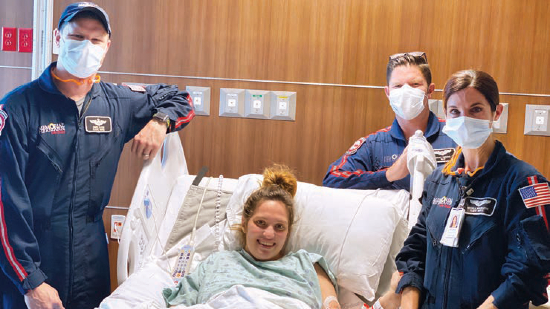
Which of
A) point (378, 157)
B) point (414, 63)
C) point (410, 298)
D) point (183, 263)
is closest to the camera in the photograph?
point (410, 298)

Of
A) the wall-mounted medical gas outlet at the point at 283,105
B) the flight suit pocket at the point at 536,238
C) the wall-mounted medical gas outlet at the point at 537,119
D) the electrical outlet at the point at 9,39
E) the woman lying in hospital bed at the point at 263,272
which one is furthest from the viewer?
the electrical outlet at the point at 9,39

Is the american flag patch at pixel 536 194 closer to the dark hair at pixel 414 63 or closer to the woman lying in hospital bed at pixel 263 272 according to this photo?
the woman lying in hospital bed at pixel 263 272

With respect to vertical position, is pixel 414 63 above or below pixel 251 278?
above

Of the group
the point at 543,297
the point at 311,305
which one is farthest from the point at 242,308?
the point at 543,297

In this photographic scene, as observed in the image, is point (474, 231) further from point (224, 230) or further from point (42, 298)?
point (42, 298)

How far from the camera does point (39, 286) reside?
2.50m

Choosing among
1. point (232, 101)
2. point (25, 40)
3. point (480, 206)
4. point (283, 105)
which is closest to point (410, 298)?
point (480, 206)

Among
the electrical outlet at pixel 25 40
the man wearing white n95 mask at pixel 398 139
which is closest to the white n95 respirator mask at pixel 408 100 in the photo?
the man wearing white n95 mask at pixel 398 139

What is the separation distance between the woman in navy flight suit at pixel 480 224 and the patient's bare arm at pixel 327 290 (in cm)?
44

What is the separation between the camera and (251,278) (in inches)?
101

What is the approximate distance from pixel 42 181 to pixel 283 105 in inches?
70.5

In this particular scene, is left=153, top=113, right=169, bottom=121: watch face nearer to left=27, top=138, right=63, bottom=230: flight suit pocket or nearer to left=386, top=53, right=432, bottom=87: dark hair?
left=27, top=138, right=63, bottom=230: flight suit pocket

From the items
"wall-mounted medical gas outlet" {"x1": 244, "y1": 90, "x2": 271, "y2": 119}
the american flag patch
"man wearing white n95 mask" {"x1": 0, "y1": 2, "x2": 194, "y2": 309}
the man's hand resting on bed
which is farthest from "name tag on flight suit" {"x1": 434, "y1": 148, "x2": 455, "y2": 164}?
the man's hand resting on bed

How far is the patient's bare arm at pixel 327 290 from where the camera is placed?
2.57m
